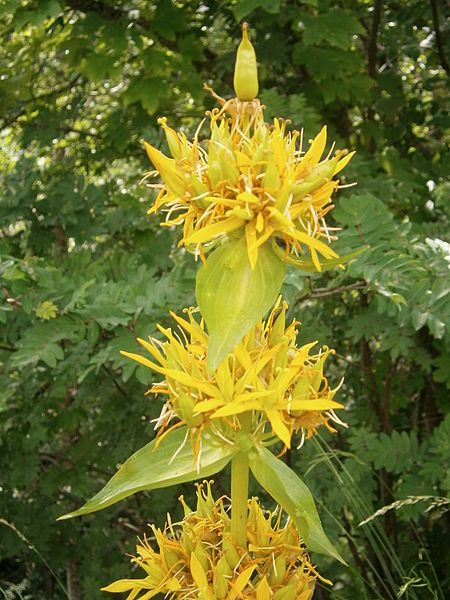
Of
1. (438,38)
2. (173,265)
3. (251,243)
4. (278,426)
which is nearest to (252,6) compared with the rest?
(173,265)

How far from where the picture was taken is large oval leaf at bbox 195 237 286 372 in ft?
3.24

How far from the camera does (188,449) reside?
3.83 ft

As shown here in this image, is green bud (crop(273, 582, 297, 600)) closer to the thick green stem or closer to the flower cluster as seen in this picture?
the thick green stem

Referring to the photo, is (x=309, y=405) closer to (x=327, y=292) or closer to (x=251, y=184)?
(x=251, y=184)

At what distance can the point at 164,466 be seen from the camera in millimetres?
1148

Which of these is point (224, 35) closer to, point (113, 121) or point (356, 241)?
point (113, 121)

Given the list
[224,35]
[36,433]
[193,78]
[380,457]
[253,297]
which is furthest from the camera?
[224,35]

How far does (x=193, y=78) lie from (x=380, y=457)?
59.5 inches

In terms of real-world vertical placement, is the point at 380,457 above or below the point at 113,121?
below

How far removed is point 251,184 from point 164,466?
1.38 feet

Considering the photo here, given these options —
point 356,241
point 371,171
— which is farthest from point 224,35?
point 356,241

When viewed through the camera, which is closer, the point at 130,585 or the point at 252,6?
the point at 130,585

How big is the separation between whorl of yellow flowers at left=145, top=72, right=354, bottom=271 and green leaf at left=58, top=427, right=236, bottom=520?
298 millimetres

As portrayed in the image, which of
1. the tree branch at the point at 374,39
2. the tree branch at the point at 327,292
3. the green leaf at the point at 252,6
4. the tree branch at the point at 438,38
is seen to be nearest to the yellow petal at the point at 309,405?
the tree branch at the point at 327,292
